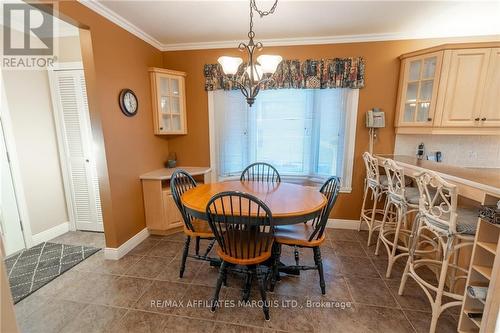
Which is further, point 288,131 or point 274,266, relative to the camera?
point 288,131

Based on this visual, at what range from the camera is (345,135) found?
307 centimetres

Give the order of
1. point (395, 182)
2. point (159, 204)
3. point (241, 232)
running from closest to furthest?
point (241, 232) → point (395, 182) → point (159, 204)

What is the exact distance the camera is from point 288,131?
128 inches

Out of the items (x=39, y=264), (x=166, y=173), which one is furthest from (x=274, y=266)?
(x=39, y=264)

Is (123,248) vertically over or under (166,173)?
under

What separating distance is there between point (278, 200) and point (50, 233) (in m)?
3.08

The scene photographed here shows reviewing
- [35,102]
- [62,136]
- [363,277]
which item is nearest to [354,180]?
[363,277]

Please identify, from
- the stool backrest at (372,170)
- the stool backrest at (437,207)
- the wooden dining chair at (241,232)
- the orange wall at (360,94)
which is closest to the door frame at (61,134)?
the orange wall at (360,94)

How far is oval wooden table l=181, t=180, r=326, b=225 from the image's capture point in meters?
1.69

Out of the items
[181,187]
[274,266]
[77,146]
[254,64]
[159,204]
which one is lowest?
[274,266]

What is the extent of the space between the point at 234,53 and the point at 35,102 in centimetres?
255

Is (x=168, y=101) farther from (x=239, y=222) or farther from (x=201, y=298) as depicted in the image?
(x=201, y=298)

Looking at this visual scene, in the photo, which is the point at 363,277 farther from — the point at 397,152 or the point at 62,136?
the point at 62,136

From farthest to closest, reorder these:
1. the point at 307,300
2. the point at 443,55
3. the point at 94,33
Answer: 1. the point at 443,55
2. the point at 94,33
3. the point at 307,300
